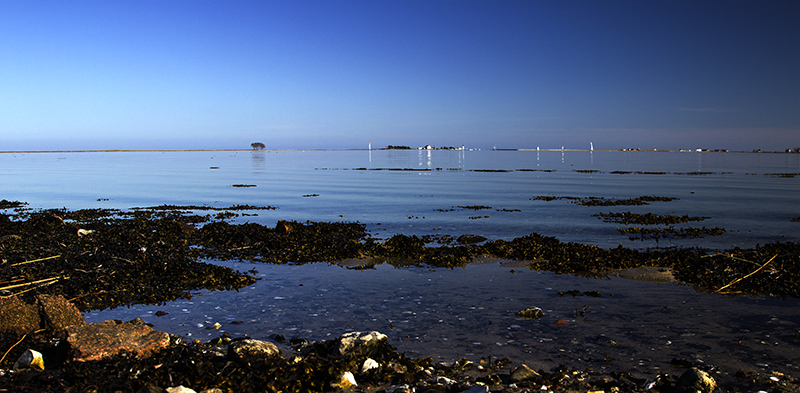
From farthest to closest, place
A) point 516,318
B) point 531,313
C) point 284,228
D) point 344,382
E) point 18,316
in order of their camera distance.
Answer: point 284,228 → point 531,313 → point 516,318 → point 18,316 → point 344,382

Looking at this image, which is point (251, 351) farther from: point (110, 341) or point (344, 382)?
point (110, 341)

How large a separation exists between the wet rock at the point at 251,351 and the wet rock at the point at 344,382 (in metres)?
1.06

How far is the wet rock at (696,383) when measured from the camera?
5.89 meters

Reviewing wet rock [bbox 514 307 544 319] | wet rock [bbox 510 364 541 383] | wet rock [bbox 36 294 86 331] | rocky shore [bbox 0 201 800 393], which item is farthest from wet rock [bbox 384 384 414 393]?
wet rock [bbox 36 294 86 331]

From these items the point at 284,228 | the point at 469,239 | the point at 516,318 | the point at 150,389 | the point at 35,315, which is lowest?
the point at 516,318

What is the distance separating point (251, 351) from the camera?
6.68m

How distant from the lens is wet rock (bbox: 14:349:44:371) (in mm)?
6445

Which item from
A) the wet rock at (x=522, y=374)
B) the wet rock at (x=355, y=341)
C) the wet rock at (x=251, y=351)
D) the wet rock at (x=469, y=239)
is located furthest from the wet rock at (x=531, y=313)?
the wet rock at (x=469, y=239)

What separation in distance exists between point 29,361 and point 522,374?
6518 millimetres

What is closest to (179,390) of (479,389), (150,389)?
(150,389)

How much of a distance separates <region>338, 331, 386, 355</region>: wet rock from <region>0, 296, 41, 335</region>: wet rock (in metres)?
4.86

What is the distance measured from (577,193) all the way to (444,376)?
1380 inches

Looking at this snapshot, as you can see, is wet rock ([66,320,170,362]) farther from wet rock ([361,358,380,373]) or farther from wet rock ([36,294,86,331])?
wet rock ([361,358,380,373])

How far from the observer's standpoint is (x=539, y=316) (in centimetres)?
916
